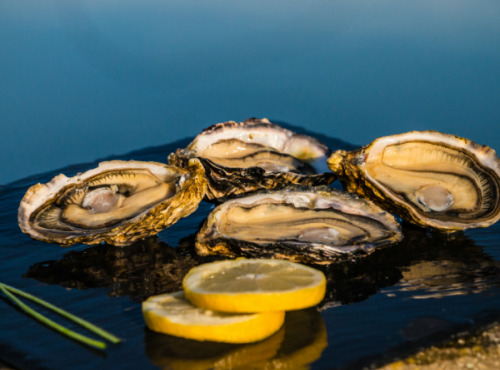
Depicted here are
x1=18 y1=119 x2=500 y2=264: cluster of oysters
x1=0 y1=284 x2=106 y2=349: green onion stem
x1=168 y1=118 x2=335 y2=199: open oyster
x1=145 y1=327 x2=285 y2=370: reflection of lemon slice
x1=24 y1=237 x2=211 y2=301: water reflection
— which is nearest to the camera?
x1=145 y1=327 x2=285 y2=370: reflection of lemon slice

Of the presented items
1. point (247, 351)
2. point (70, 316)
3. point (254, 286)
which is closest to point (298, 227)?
point (254, 286)

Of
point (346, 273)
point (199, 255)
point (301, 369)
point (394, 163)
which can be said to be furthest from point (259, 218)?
point (301, 369)

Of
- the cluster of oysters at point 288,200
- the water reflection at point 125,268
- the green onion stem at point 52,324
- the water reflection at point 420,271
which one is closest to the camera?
the green onion stem at point 52,324

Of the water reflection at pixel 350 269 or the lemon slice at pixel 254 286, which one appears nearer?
the lemon slice at pixel 254 286

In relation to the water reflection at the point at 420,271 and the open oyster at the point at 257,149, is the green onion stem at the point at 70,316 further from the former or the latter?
the open oyster at the point at 257,149

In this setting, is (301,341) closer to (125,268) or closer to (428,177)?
(125,268)

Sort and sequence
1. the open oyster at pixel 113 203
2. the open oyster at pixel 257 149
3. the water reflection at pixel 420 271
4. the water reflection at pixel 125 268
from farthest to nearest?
the open oyster at pixel 257 149, the open oyster at pixel 113 203, the water reflection at pixel 125 268, the water reflection at pixel 420 271

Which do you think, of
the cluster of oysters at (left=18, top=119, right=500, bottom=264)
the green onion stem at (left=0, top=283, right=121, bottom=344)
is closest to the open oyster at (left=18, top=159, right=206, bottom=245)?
the cluster of oysters at (left=18, top=119, right=500, bottom=264)

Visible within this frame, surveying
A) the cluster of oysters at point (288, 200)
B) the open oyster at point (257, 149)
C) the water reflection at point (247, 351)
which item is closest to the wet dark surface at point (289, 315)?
the water reflection at point (247, 351)

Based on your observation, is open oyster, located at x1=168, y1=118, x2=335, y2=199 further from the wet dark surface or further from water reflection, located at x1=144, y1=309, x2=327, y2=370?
water reflection, located at x1=144, y1=309, x2=327, y2=370
